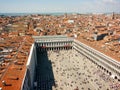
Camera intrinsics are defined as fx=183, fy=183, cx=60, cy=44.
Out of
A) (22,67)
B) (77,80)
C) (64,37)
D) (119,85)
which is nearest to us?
(22,67)

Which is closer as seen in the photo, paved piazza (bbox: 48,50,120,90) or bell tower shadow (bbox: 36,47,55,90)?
paved piazza (bbox: 48,50,120,90)

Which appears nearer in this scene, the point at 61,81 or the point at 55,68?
the point at 61,81

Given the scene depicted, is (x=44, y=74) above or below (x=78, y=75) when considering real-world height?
above

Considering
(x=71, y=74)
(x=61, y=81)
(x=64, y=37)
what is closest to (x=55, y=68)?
(x=71, y=74)

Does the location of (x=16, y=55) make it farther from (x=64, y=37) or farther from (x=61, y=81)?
(x=64, y=37)

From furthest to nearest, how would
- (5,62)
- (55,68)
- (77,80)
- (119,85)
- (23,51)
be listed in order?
(55,68)
(23,51)
(77,80)
(119,85)
(5,62)

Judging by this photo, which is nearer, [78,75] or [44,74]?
[78,75]

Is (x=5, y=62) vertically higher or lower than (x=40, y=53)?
higher

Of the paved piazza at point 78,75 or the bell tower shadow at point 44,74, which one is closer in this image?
the paved piazza at point 78,75
